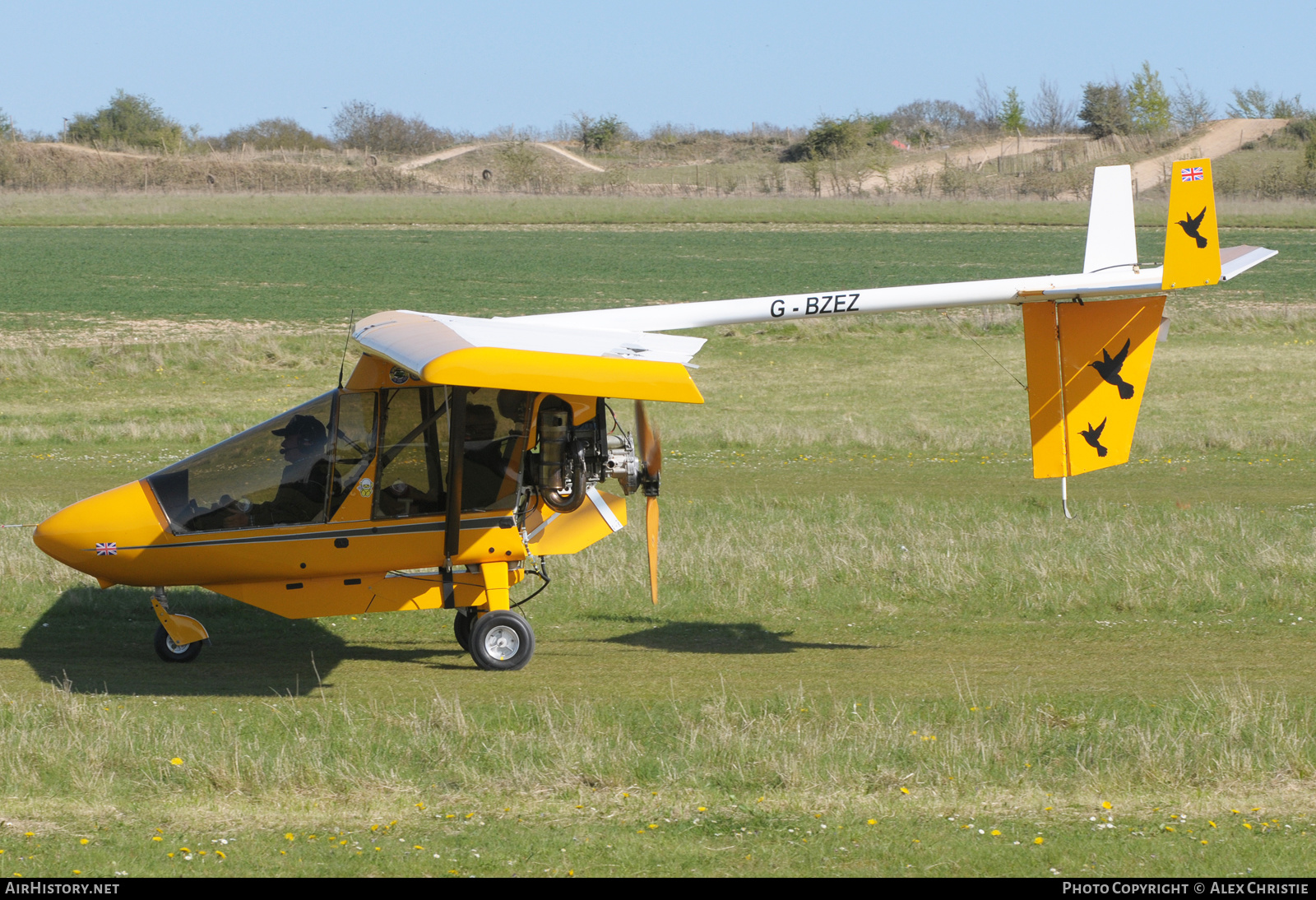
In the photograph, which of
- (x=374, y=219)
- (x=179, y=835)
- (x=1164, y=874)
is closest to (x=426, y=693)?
(x=179, y=835)

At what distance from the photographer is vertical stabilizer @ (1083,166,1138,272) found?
37.9 ft

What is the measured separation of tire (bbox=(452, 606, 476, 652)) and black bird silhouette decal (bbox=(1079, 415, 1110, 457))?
6030mm

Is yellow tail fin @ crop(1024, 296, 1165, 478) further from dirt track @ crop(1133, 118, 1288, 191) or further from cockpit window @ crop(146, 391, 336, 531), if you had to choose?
dirt track @ crop(1133, 118, 1288, 191)

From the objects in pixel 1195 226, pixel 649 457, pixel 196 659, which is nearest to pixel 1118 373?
pixel 1195 226

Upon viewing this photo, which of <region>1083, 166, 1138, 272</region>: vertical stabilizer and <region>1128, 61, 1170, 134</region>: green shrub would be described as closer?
<region>1083, 166, 1138, 272</region>: vertical stabilizer

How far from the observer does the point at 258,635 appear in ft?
38.2

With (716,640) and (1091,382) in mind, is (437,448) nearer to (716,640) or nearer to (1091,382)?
(716,640)

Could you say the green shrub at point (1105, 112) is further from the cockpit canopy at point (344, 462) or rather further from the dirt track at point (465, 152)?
the cockpit canopy at point (344, 462)

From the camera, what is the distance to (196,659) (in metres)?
10.7

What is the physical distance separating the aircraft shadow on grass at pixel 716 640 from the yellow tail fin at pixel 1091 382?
2.71 m

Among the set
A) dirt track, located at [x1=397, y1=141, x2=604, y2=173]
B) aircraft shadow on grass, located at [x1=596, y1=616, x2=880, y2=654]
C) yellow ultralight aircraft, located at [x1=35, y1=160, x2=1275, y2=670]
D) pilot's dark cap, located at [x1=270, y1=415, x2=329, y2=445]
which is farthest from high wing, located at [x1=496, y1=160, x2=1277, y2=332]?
dirt track, located at [x1=397, y1=141, x2=604, y2=173]

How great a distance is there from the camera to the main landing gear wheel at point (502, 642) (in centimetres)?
1032

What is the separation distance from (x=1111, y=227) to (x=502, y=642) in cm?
701

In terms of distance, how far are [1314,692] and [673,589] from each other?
603 centimetres
